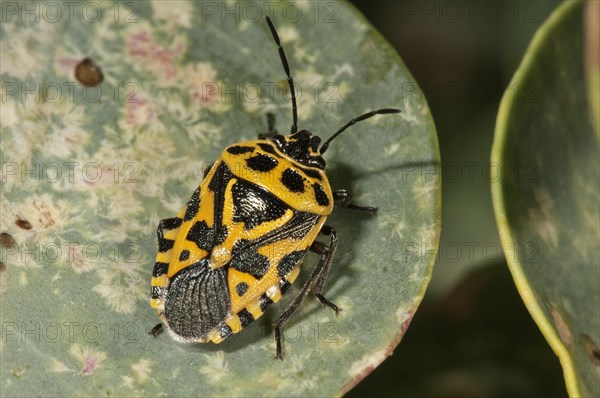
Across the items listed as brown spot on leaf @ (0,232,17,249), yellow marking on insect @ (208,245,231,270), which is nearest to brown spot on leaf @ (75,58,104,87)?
brown spot on leaf @ (0,232,17,249)

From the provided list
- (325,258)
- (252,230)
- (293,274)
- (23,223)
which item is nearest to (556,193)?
(325,258)

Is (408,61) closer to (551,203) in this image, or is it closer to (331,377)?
(551,203)

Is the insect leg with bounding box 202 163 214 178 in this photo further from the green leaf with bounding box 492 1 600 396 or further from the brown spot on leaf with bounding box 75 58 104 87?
the green leaf with bounding box 492 1 600 396

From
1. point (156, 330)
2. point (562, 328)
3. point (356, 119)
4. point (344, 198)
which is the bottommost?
point (156, 330)

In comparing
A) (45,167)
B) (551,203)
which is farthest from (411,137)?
(45,167)

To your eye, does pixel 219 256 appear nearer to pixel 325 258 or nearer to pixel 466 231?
pixel 325 258

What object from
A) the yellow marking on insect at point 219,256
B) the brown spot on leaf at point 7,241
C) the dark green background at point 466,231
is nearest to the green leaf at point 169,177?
the brown spot on leaf at point 7,241
